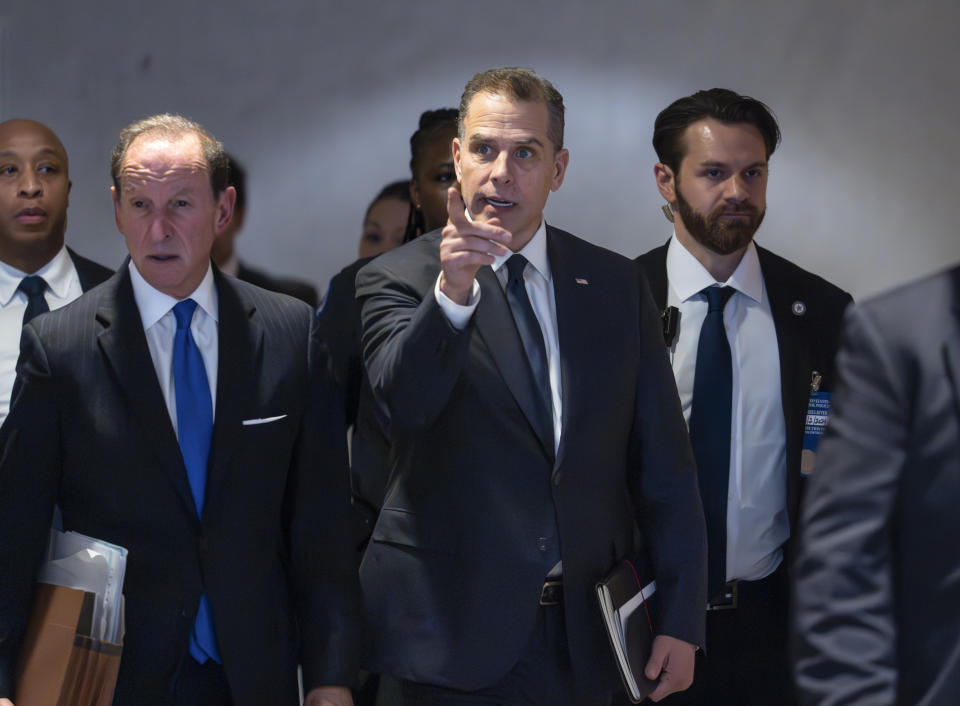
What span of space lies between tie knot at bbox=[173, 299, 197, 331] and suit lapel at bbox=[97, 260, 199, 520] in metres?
0.08

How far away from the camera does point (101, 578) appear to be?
7.22ft

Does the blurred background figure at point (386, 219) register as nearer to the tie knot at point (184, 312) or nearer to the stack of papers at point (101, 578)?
the tie knot at point (184, 312)

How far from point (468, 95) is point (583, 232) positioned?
1588 mm

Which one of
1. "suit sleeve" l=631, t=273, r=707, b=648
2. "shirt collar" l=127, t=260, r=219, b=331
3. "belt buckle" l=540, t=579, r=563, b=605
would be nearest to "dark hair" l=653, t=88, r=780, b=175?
"suit sleeve" l=631, t=273, r=707, b=648

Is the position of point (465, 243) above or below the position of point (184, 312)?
above

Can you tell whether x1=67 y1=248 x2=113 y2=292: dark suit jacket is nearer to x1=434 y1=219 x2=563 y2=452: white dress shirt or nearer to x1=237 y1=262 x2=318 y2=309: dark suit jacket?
x1=237 y1=262 x2=318 y2=309: dark suit jacket

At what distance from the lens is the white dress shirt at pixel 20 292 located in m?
3.34

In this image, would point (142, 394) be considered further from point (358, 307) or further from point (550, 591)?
point (358, 307)

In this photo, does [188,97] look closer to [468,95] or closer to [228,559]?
[468,95]

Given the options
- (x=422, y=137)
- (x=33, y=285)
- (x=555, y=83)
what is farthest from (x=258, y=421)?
(x=555, y=83)

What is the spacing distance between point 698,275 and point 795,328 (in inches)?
10.8

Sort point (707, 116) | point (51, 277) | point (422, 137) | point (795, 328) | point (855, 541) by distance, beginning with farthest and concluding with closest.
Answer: point (422, 137)
point (51, 277)
point (707, 116)
point (795, 328)
point (855, 541)

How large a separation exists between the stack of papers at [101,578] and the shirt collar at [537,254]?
936mm

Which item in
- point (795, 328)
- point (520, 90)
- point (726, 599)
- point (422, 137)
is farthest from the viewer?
point (422, 137)
